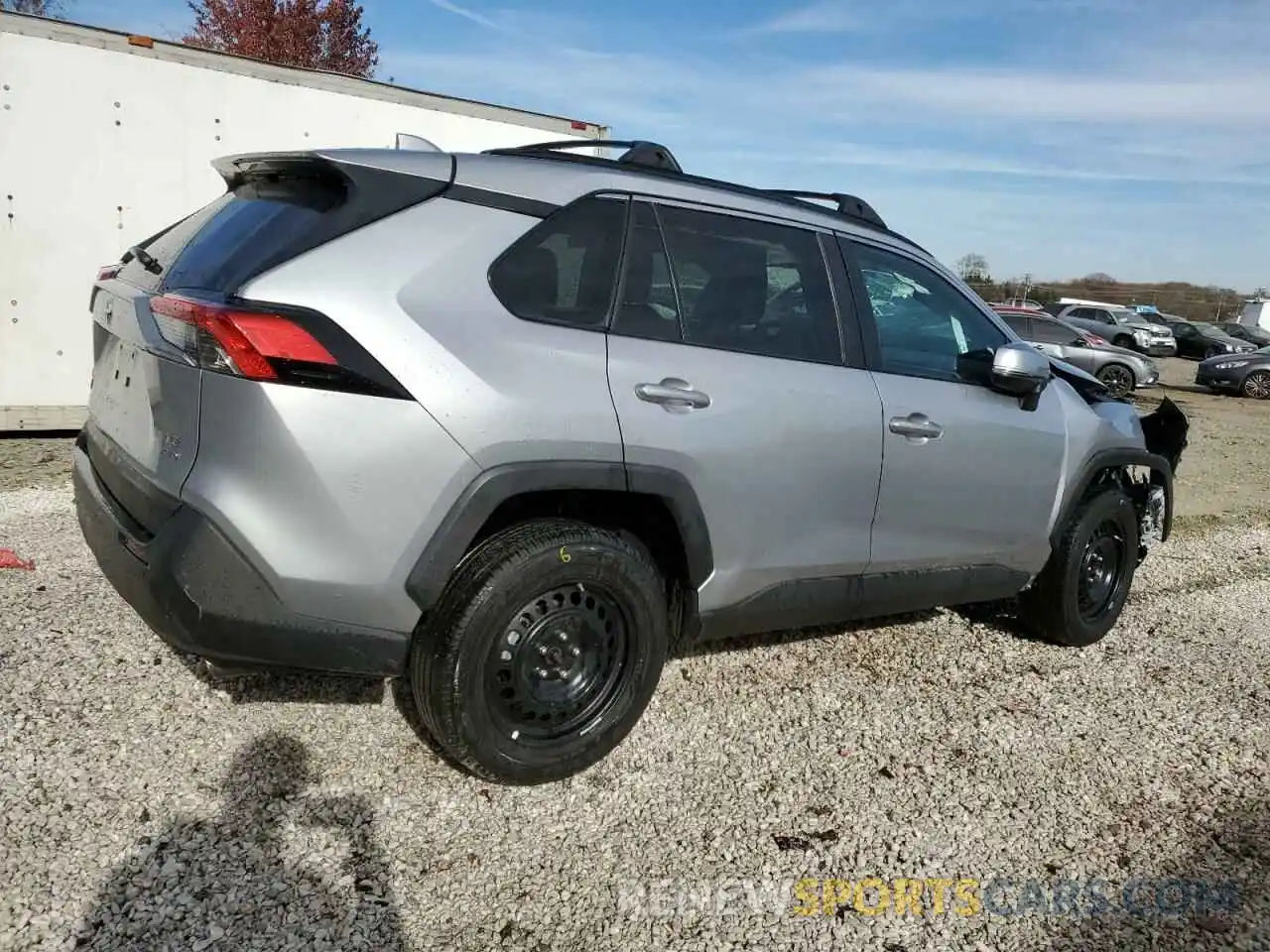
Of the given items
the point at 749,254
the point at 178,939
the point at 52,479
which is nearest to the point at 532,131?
the point at 52,479

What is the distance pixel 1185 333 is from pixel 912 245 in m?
34.8

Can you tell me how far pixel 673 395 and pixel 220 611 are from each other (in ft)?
4.67

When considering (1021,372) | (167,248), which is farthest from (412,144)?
(1021,372)

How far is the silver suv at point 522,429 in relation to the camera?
2.40 metres

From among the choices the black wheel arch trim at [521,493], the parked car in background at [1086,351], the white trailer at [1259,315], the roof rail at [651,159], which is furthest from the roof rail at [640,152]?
the white trailer at [1259,315]

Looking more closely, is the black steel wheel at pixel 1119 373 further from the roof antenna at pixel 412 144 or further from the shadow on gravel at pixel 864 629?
the roof antenna at pixel 412 144

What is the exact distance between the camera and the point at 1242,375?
20.7 meters

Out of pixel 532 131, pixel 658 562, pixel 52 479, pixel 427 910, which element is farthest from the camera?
pixel 532 131

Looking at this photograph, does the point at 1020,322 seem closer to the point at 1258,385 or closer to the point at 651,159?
the point at 1258,385

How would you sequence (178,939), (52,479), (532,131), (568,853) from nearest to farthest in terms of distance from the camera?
(178,939) < (568,853) < (52,479) < (532,131)

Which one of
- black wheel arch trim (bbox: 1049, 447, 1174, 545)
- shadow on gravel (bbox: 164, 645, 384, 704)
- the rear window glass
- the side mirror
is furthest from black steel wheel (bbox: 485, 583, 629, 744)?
black wheel arch trim (bbox: 1049, 447, 1174, 545)

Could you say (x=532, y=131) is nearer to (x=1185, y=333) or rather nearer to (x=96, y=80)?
(x=96, y=80)

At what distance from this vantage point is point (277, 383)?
2.34m

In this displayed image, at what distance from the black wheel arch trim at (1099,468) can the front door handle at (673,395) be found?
215cm
